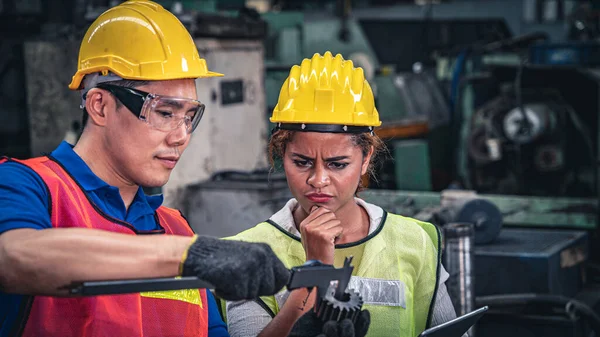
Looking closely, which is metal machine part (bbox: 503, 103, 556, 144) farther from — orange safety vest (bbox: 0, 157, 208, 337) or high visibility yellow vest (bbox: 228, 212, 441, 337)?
orange safety vest (bbox: 0, 157, 208, 337)

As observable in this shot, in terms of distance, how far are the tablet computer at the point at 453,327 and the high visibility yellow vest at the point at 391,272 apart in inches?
15.3

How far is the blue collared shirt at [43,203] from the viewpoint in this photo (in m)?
1.60

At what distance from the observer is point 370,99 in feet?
8.14

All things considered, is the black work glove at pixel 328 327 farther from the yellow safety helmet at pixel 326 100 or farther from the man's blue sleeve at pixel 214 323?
the yellow safety helmet at pixel 326 100

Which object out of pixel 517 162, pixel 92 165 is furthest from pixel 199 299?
pixel 517 162

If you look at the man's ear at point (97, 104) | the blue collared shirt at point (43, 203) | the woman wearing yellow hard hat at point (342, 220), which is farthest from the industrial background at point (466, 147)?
the man's ear at point (97, 104)

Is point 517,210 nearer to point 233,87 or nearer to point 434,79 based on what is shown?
point 233,87

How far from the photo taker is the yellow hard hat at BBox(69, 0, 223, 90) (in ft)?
Result: 6.31

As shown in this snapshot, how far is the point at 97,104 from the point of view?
6.31 feet

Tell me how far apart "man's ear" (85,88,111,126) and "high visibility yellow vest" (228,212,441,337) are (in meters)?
0.59

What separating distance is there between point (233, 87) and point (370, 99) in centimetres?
353

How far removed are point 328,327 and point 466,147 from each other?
6.29 m

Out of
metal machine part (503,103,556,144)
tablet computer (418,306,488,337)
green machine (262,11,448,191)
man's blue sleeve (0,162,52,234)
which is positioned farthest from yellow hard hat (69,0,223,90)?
green machine (262,11,448,191)

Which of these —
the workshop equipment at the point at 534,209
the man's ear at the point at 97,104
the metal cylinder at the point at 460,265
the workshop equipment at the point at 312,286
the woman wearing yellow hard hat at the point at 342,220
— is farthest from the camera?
the workshop equipment at the point at 534,209
